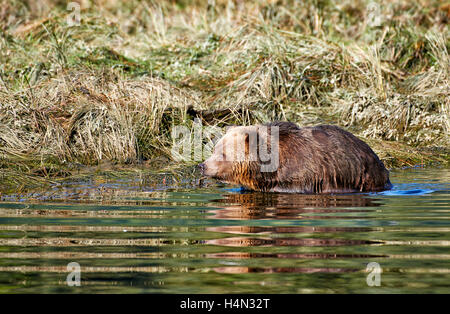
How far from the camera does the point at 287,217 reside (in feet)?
25.2

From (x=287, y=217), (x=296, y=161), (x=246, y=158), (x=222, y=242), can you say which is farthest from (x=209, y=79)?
(x=222, y=242)

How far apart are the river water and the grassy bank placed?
2016 mm

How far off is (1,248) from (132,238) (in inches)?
42.1

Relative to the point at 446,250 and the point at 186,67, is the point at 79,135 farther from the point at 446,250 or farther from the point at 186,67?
the point at 446,250

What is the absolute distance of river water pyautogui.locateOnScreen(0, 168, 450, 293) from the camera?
17.1 feet

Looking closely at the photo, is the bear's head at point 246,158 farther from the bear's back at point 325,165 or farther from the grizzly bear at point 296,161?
the bear's back at point 325,165

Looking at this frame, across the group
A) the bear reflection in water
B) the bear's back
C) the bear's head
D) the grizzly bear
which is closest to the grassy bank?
the bear's head

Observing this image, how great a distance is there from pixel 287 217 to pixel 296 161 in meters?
2.03

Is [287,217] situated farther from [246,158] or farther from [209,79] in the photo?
[209,79]

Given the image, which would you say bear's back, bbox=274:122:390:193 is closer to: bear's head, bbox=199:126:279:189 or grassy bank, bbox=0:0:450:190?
bear's head, bbox=199:126:279:189

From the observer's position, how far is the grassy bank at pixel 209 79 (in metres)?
11.5
